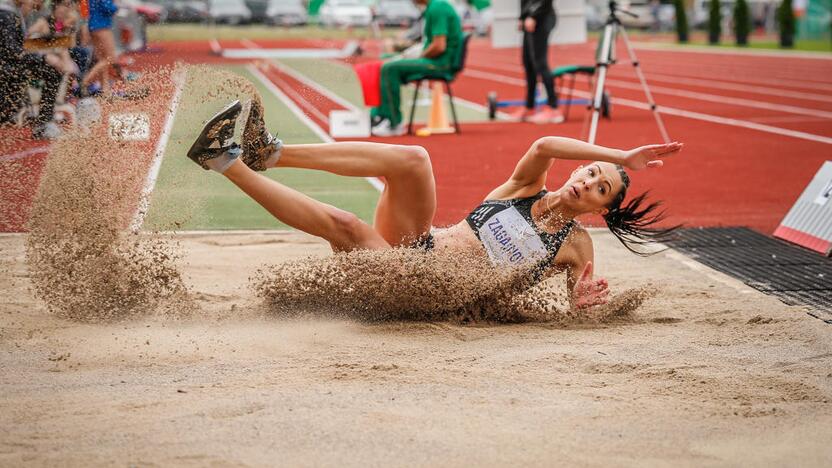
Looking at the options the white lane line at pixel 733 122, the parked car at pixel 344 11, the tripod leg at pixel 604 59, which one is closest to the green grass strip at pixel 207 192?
the tripod leg at pixel 604 59

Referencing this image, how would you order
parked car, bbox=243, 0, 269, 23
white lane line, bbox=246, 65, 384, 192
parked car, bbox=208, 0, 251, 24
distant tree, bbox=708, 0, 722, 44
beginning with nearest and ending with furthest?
white lane line, bbox=246, 65, 384, 192 → distant tree, bbox=708, 0, 722, 44 → parked car, bbox=208, 0, 251, 24 → parked car, bbox=243, 0, 269, 23

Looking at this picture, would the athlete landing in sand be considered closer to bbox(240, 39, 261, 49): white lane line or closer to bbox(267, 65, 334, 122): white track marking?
bbox(267, 65, 334, 122): white track marking

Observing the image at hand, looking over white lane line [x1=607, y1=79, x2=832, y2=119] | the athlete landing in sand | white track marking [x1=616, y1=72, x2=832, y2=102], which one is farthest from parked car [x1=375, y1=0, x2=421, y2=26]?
the athlete landing in sand

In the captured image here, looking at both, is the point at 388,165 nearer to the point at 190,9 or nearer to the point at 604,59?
the point at 604,59

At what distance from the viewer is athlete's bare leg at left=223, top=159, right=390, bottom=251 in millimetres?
4455

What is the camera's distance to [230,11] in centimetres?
4547

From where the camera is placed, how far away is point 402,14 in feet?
134

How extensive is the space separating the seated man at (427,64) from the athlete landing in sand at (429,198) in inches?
290

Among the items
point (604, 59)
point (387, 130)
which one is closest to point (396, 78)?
point (387, 130)

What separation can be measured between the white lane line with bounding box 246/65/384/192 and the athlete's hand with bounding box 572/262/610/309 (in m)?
4.03

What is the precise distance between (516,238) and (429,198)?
0.42m

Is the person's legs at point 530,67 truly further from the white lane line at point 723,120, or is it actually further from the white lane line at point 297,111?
the white lane line at point 297,111

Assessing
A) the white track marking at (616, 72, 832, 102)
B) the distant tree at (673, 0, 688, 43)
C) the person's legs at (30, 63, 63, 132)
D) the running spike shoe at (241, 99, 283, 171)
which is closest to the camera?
the running spike shoe at (241, 99, 283, 171)

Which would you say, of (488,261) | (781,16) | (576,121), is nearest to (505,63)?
(781,16)
